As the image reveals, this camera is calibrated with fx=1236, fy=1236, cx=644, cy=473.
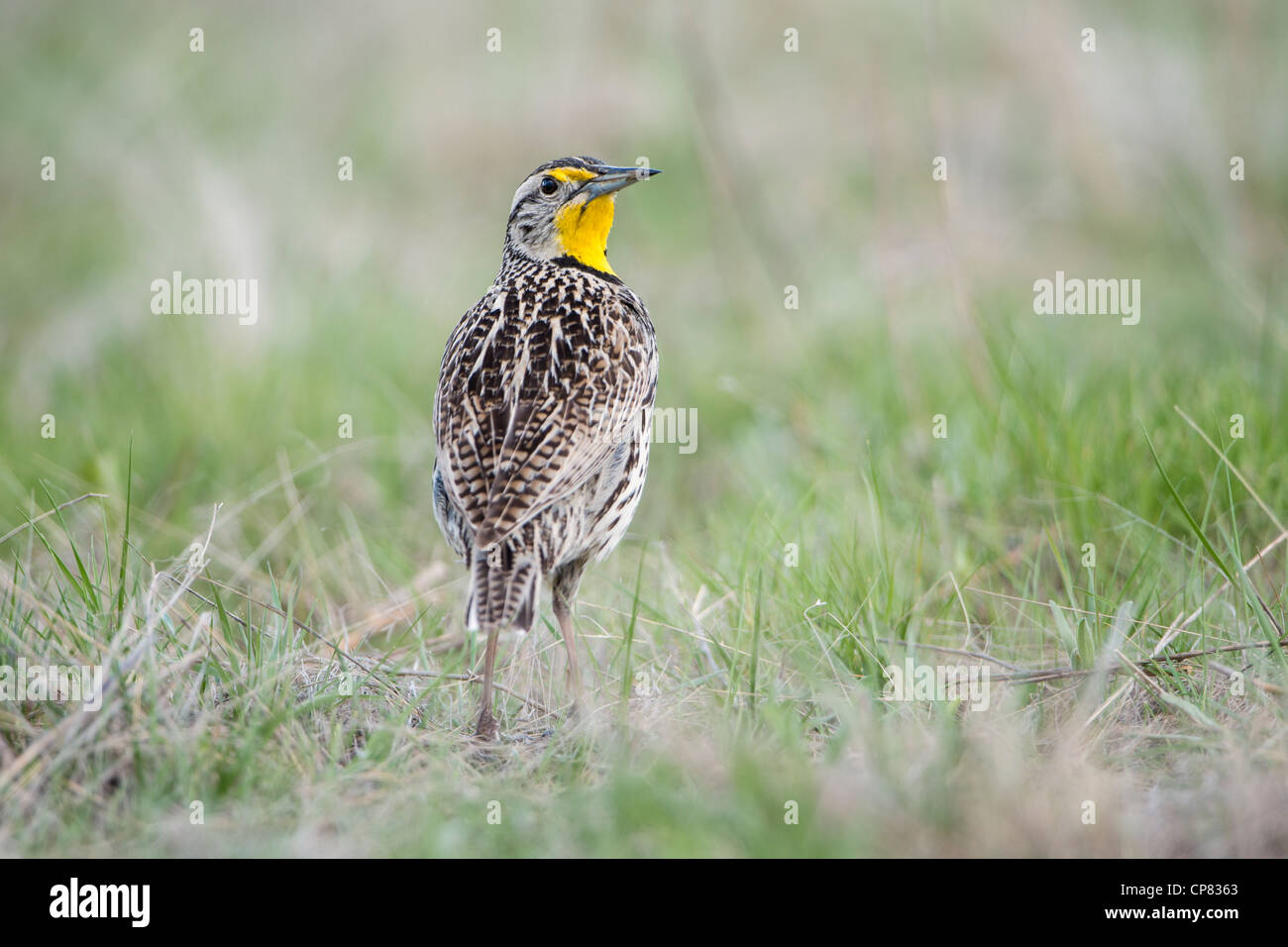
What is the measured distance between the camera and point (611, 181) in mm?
4805

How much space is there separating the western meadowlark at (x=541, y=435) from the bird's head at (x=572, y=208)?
2cm

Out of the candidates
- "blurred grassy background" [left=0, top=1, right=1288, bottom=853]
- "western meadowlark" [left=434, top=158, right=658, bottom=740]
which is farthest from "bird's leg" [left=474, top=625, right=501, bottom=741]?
"blurred grassy background" [left=0, top=1, right=1288, bottom=853]

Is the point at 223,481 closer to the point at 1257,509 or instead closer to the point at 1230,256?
the point at 1257,509

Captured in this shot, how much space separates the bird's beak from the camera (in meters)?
4.78

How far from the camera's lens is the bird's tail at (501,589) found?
376 centimetres

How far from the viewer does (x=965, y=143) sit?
10422mm

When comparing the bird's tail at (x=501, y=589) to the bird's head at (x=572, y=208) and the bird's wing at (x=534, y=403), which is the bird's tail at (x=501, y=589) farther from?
the bird's head at (x=572, y=208)

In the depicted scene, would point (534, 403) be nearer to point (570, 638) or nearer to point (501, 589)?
point (501, 589)

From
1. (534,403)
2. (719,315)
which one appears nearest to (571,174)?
(534,403)

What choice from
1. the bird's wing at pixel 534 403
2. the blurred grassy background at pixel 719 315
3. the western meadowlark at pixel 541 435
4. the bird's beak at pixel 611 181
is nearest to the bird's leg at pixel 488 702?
the western meadowlark at pixel 541 435

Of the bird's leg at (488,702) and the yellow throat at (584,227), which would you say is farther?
the yellow throat at (584,227)

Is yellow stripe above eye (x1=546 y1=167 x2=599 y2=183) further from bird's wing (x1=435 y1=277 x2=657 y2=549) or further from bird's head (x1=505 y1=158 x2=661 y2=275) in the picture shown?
bird's wing (x1=435 y1=277 x2=657 y2=549)

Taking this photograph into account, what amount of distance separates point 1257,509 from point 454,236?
24.9 feet

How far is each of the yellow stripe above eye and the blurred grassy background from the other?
147 cm
